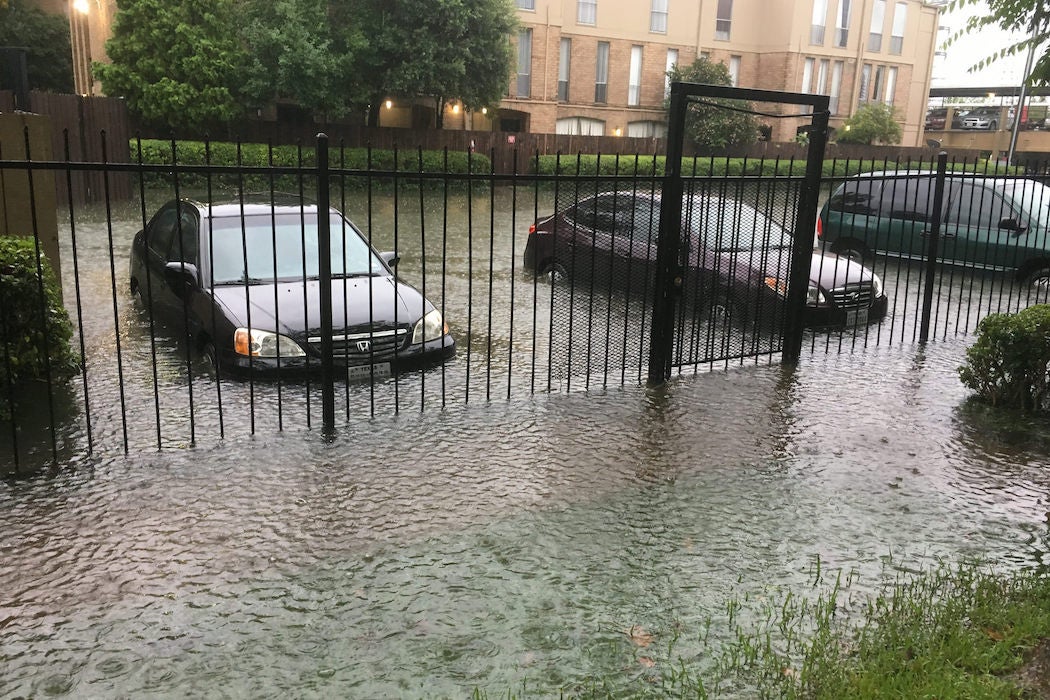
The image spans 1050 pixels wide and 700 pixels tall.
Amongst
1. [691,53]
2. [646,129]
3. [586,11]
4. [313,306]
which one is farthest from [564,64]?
[313,306]

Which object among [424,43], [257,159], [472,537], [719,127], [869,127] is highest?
[424,43]

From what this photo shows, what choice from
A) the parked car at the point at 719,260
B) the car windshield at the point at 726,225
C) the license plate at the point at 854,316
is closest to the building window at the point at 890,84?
the parked car at the point at 719,260

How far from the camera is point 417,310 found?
7.72 metres

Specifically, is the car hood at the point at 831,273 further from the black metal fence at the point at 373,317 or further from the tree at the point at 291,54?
the tree at the point at 291,54

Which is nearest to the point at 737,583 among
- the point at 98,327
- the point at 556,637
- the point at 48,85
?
the point at 556,637

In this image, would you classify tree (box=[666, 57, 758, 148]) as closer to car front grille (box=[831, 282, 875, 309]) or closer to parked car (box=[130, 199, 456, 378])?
Answer: car front grille (box=[831, 282, 875, 309])

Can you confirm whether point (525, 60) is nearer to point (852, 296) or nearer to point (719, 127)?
point (719, 127)

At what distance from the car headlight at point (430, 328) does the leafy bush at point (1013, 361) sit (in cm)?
437

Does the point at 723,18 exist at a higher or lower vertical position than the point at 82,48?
higher

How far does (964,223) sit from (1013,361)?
6.55 metres

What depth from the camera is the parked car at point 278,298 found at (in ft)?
23.2

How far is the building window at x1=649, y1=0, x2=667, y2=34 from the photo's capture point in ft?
132

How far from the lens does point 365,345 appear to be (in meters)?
7.21

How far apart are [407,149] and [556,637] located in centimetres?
2633
